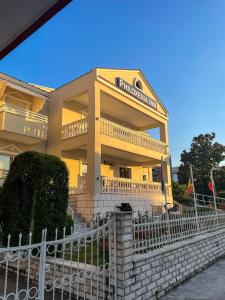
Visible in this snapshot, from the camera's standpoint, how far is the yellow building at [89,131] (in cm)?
1390

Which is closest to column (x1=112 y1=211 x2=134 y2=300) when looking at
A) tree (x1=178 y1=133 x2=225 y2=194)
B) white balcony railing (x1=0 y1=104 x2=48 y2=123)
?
white balcony railing (x1=0 y1=104 x2=48 y2=123)

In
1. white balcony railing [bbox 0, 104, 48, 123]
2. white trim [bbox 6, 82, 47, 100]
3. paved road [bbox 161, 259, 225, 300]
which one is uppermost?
white trim [bbox 6, 82, 47, 100]

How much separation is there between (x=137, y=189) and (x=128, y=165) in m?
4.67

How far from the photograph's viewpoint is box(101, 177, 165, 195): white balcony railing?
46.1ft

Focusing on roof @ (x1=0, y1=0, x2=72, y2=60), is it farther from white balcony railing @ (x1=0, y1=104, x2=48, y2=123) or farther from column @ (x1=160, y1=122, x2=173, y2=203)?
column @ (x1=160, y1=122, x2=173, y2=203)

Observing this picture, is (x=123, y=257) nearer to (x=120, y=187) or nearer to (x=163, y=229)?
(x=163, y=229)

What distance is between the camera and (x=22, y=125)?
1462 cm

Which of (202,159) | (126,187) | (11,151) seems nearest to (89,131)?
(126,187)

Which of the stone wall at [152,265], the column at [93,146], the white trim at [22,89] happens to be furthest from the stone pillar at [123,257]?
the white trim at [22,89]

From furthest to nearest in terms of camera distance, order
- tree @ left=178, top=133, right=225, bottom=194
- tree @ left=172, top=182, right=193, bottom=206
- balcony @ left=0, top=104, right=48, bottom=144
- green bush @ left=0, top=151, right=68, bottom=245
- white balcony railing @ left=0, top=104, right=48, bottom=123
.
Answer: tree @ left=178, top=133, right=225, bottom=194 → tree @ left=172, top=182, right=193, bottom=206 → white balcony railing @ left=0, top=104, right=48, bottom=123 → balcony @ left=0, top=104, right=48, bottom=144 → green bush @ left=0, top=151, right=68, bottom=245

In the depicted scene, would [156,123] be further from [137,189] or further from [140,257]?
[140,257]

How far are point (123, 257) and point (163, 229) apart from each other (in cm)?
234

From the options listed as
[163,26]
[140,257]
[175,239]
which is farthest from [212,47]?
[140,257]

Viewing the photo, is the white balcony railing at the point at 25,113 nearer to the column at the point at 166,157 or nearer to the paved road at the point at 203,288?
the column at the point at 166,157
